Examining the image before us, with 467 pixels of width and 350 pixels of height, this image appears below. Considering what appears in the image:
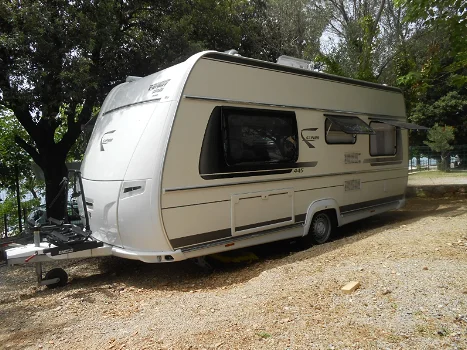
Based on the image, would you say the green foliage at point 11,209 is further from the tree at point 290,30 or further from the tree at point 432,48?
the tree at point 432,48

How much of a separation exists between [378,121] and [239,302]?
5810mm

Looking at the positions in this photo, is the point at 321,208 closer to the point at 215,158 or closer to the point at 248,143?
the point at 248,143

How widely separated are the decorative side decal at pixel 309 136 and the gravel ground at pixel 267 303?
172 centimetres

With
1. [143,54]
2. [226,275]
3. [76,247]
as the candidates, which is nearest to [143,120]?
[76,247]

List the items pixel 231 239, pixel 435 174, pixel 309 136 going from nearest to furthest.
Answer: pixel 231 239 < pixel 309 136 < pixel 435 174

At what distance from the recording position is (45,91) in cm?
753

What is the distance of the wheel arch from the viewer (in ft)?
21.9

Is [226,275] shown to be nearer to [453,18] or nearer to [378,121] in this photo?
[378,121]

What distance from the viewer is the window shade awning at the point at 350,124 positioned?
704cm

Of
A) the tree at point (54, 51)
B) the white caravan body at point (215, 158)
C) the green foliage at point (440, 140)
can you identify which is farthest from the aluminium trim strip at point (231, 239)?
the green foliage at point (440, 140)

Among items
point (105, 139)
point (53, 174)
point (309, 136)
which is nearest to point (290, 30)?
point (309, 136)

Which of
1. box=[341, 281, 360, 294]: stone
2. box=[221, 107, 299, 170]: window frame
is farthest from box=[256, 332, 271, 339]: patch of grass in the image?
box=[221, 107, 299, 170]: window frame

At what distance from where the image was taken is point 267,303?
12.9 ft

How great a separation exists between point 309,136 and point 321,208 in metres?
1.27
